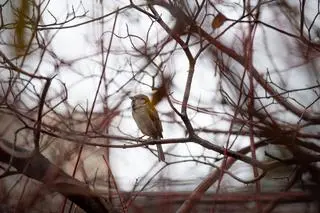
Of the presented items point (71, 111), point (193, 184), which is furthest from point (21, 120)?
point (193, 184)

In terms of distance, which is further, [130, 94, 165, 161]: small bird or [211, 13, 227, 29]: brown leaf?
[130, 94, 165, 161]: small bird

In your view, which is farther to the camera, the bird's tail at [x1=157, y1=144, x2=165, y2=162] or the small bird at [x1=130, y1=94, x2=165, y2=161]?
the small bird at [x1=130, y1=94, x2=165, y2=161]

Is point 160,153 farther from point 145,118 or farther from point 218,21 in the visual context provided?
point 145,118

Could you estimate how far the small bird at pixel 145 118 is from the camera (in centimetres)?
203

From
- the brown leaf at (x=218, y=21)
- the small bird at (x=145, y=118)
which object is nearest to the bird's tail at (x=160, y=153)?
the small bird at (x=145, y=118)

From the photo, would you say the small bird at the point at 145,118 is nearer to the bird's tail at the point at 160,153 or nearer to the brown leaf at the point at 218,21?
the bird's tail at the point at 160,153

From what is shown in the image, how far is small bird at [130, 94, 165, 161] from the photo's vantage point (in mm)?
2030

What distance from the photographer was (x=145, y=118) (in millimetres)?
2359

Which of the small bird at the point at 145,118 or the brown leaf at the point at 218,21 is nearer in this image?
the brown leaf at the point at 218,21

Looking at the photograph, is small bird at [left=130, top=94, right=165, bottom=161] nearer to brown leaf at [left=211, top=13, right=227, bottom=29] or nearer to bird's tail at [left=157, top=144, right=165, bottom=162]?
bird's tail at [left=157, top=144, right=165, bottom=162]

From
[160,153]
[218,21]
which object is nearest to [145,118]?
[160,153]

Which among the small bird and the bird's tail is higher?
the small bird

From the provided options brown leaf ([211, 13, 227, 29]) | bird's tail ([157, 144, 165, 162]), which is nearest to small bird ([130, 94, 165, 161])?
bird's tail ([157, 144, 165, 162])

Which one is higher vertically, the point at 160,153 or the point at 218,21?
the point at 218,21
